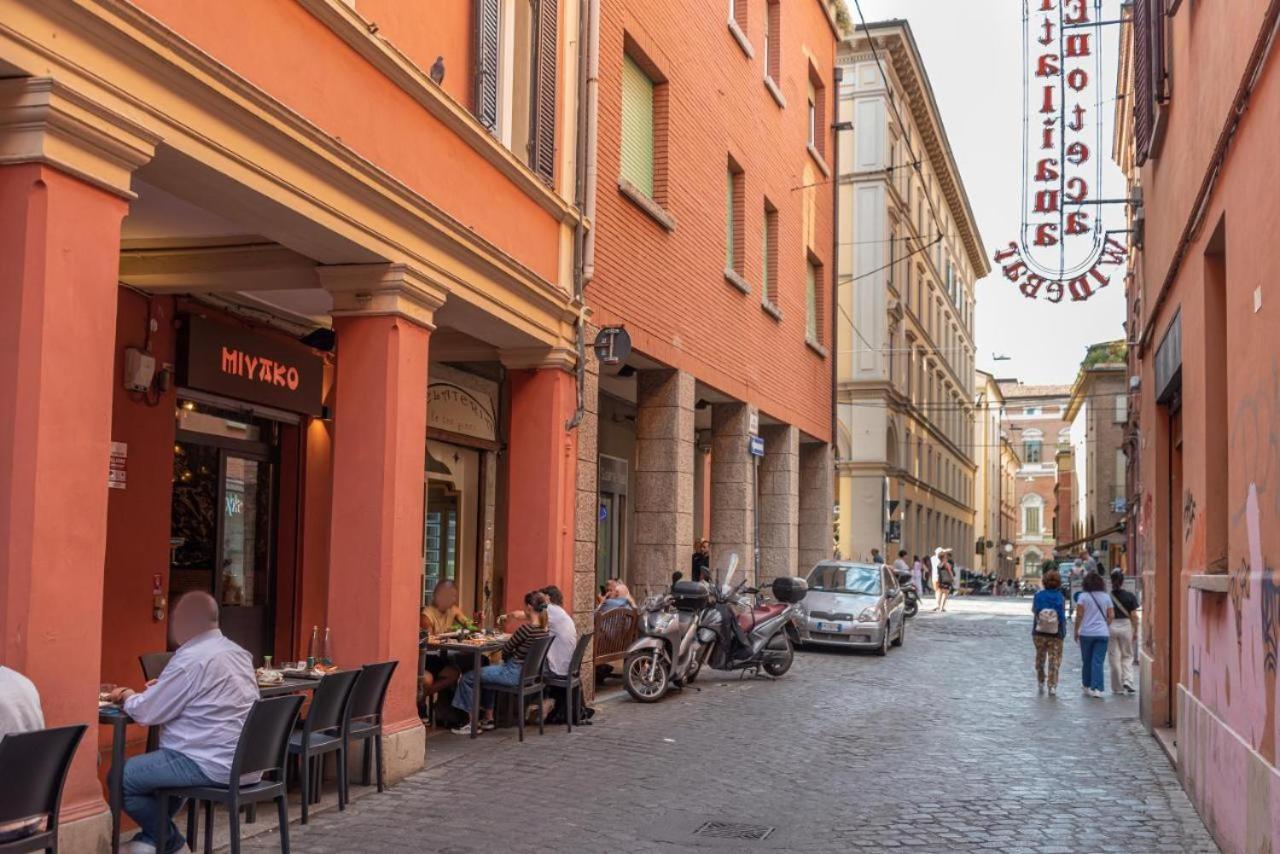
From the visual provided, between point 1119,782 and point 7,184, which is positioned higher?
point 7,184

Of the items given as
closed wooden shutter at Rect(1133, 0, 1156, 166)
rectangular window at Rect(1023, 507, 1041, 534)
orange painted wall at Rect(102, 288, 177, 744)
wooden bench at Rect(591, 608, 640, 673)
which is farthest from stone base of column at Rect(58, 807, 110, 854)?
rectangular window at Rect(1023, 507, 1041, 534)

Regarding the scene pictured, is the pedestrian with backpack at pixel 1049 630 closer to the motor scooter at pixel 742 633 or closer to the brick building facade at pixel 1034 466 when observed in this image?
the motor scooter at pixel 742 633

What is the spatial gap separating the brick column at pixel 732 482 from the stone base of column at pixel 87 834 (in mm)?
14289

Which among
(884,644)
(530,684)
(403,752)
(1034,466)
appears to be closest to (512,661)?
(530,684)

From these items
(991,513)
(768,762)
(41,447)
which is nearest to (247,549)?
(768,762)

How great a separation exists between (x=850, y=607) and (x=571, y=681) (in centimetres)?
1036

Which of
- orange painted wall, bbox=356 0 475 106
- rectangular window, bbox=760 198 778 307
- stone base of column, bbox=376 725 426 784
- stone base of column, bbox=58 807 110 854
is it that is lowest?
stone base of column, bbox=376 725 426 784

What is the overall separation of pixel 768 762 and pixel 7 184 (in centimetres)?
716

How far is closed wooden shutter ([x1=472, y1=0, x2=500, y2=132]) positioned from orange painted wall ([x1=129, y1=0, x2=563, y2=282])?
454 mm

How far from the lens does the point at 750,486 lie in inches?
810

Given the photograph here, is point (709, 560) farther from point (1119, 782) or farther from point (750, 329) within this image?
point (1119, 782)

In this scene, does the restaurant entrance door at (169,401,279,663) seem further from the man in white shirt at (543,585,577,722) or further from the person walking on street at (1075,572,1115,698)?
the person walking on street at (1075,572,1115,698)

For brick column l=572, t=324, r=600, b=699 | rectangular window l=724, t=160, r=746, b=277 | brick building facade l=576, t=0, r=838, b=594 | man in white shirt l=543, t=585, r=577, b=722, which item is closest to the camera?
man in white shirt l=543, t=585, r=577, b=722

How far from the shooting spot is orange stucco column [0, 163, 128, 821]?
19.3 feet
